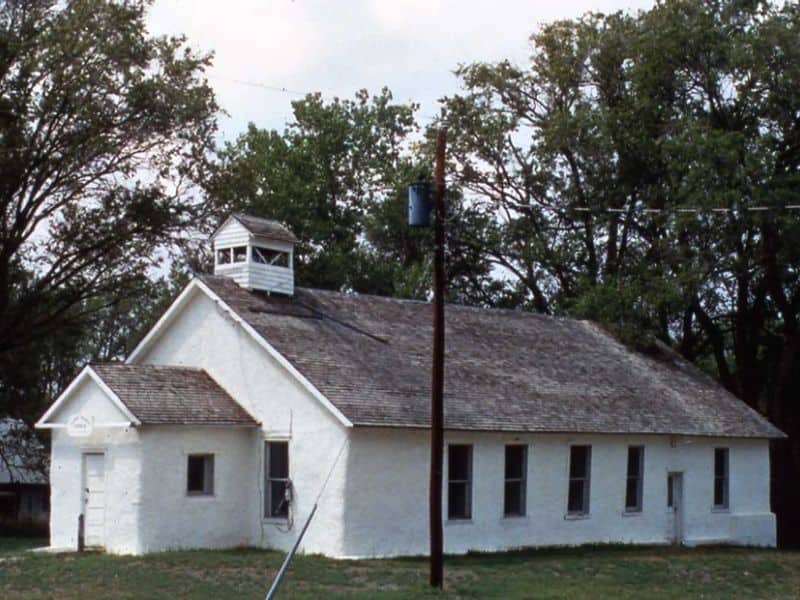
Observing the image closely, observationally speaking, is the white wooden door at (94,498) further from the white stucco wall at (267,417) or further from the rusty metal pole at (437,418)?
the rusty metal pole at (437,418)

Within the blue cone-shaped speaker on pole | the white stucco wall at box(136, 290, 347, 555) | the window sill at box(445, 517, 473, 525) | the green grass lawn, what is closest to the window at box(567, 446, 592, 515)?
the green grass lawn

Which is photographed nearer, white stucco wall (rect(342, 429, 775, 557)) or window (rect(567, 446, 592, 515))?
white stucco wall (rect(342, 429, 775, 557))

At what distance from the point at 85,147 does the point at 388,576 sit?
65.0ft

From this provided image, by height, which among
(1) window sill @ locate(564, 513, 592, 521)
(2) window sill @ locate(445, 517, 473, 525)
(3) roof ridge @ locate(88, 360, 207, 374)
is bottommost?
(1) window sill @ locate(564, 513, 592, 521)

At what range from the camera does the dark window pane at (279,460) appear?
32312 millimetres

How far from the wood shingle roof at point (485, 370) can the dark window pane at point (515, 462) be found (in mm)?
952

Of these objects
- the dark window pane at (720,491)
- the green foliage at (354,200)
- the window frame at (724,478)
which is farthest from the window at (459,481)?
the green foliage at (354,200)

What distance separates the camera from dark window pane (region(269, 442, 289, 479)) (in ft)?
106

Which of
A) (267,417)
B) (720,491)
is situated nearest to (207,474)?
(267,417)

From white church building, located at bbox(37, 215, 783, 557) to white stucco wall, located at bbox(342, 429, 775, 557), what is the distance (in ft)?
0.17

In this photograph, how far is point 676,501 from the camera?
3925 cm

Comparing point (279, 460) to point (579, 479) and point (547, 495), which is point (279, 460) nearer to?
point (547, 495)

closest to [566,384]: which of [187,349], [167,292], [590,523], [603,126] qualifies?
[590,523]

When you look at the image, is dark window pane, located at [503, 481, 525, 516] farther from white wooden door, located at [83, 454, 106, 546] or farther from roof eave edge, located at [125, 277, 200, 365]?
white wooden door, located at [83, 454, 106, 546]
